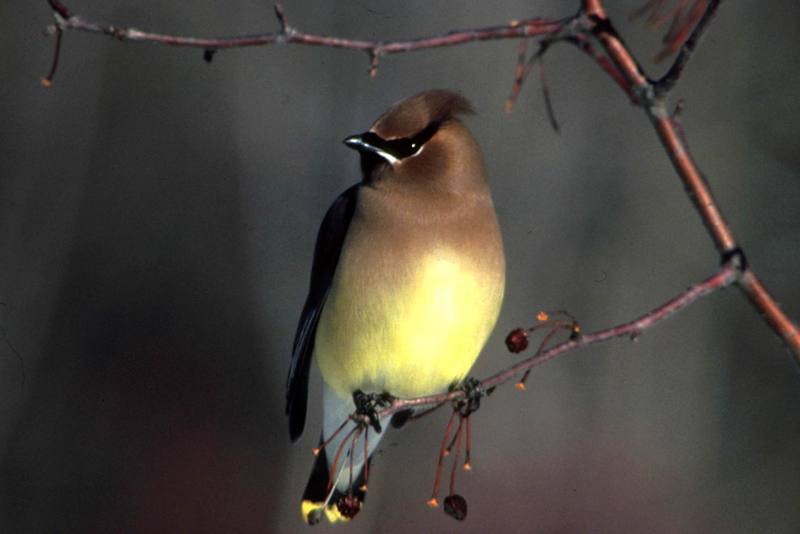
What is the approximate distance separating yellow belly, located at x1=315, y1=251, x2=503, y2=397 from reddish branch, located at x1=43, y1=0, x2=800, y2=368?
1.01m

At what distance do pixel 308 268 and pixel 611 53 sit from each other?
160 inches

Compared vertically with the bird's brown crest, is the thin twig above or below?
below

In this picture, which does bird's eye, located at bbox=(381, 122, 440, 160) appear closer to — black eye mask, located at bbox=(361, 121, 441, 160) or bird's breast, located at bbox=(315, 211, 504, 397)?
black eye mask, located at bbox=(361, 121, 441, 160)

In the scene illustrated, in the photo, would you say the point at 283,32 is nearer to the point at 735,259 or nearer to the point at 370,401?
the point at 735,259

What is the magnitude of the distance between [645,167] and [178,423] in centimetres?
258

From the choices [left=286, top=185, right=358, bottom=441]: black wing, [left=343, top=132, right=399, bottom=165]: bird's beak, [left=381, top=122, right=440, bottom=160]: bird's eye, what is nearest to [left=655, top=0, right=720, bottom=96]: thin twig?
[left=343, top=132, right=399, bottom=165]: bird's beak

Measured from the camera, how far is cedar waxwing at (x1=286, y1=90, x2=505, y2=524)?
273 cm

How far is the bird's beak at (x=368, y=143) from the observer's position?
254cm

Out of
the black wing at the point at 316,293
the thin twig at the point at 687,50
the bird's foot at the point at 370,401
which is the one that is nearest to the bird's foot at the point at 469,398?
the bird's foot at the point at 370,401

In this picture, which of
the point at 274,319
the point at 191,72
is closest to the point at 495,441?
the point at 274,319

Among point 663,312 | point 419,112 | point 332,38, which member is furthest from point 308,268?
point 332,38

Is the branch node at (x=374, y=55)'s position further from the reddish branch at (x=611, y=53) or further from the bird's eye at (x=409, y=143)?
the bird's eye at (x=409, y=143)

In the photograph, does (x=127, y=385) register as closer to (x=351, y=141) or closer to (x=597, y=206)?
(x=597, y=206)

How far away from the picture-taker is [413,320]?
277cm
